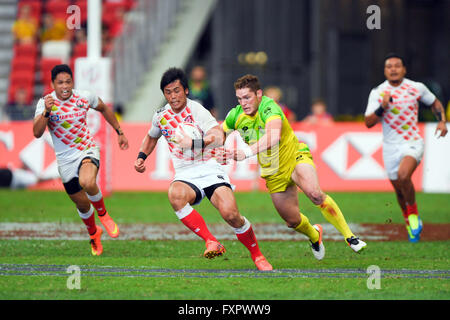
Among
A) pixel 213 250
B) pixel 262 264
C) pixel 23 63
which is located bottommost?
pixel 262 264

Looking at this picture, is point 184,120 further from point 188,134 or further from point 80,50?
point 80,50

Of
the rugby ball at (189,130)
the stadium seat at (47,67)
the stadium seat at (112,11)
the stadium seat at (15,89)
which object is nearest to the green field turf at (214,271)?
the rugby ball at (189,130)

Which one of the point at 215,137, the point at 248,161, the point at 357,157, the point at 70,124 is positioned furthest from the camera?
the point at 357,157

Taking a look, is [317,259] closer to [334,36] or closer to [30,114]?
[30,114]

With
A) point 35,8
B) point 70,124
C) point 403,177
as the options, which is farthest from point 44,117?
point 35,8

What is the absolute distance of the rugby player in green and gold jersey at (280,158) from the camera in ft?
29.2

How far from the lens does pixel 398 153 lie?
462 inches

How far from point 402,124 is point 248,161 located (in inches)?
306

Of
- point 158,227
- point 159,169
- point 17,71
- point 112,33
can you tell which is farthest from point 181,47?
point 158,227

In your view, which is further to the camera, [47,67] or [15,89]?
[47,67]

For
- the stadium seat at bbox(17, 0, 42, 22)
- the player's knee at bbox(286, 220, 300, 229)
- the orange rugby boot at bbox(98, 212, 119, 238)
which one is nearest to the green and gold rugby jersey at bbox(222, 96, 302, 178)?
the player's knee at bbox(286, 220, 300, 229)

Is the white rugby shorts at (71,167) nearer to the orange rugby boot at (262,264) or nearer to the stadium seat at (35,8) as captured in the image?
the orange rugby boot at (262,264)

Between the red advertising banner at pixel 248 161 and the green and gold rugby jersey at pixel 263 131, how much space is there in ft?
32.2
